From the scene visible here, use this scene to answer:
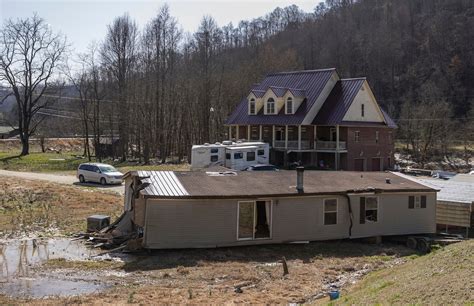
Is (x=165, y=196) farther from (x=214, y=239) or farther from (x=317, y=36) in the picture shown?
(x=317, y=36)

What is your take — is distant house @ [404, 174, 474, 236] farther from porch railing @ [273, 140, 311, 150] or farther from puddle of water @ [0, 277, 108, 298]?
porch railing @ [273, 140, 311, 150]

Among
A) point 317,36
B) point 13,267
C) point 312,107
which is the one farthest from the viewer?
point 317,36

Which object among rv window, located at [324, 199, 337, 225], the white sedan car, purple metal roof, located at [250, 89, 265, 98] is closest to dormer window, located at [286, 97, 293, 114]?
purple metal roof, located at [250, 89, 265, 98]

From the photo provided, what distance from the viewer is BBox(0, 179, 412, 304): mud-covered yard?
13.7m

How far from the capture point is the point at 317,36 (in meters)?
127

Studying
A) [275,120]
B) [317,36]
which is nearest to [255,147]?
[275,120]

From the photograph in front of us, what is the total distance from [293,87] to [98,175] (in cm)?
2205

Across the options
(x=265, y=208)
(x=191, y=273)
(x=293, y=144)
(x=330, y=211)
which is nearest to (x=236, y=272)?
(x=191, y=273)

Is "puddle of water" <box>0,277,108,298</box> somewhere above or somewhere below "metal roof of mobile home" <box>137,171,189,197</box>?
below

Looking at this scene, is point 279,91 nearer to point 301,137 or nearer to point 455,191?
point 301,137

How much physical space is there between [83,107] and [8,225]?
4407 centimetres

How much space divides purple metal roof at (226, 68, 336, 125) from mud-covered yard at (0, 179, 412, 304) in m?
27.7

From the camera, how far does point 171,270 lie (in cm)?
1638

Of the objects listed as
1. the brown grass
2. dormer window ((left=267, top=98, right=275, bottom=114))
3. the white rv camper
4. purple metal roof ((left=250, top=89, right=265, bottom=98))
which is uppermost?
purple metal roof ((left=250, top=89, right=265, bottom=98))
